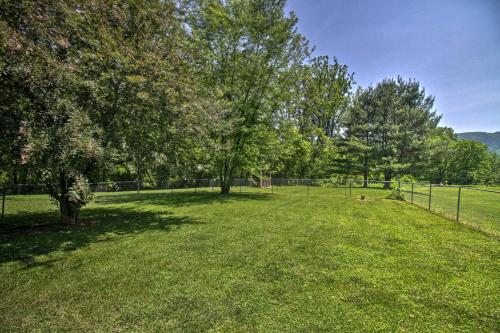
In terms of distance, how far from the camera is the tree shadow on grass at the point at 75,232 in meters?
5.61

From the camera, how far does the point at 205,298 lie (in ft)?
12.1

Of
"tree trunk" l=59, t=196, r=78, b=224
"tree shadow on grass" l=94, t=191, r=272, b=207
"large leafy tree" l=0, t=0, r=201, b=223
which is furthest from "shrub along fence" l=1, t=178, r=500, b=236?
"large leafy tree" l=0, t=0, r=201, b=223

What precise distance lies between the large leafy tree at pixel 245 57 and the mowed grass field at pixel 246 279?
10.7 metres

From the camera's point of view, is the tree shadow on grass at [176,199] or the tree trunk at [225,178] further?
the tree trunk at [225,178]

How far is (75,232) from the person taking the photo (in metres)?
7.39

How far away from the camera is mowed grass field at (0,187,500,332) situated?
3.22m

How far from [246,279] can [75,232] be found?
5.69 m

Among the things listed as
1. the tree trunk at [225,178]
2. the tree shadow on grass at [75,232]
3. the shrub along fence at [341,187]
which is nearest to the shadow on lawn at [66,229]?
the tree shadow on grass at [75,232]

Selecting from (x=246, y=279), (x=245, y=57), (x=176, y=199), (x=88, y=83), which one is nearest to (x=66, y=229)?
(x=88, y=83)

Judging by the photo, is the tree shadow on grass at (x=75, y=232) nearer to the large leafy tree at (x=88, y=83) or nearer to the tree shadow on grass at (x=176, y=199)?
the large leafy tree at (x=88, y=83)

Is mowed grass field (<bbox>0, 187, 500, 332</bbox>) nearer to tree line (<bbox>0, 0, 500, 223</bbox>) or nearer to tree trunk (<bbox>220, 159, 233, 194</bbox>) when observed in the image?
tree line (<bbox>0, 0, 500, 223</bbox>)

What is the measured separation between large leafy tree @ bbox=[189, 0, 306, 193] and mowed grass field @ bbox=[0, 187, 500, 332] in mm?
10704

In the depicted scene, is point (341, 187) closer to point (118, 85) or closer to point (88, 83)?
point (118, 85)

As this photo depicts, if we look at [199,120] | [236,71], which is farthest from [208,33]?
[199,120]
